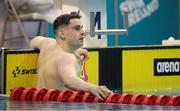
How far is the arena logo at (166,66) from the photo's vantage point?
17.4ft

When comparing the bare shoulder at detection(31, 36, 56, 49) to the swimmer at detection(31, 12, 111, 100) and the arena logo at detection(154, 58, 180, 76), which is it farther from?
the arena logo at detection(154, 58, 180, 76)

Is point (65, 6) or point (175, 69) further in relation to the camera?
point (65, 6)

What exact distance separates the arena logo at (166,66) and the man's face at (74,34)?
1146 millimetres

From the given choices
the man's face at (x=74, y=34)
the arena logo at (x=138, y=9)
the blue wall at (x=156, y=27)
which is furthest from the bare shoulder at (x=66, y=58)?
the arena logo at (x=138, y=9)

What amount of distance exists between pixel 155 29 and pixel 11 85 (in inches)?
190

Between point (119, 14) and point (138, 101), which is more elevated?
point (119, 14)

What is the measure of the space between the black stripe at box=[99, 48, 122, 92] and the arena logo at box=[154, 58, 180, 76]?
0.34 m

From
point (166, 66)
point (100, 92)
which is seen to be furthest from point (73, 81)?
point (166, 66)

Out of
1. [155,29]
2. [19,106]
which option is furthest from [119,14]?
[19,106]

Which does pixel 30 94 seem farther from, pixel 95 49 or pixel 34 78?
pixel 95 49

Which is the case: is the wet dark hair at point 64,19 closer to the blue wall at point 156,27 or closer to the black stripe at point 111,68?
the black stripe at point 111,68

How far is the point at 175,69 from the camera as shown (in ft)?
17.6

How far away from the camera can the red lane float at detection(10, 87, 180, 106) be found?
3678 mm

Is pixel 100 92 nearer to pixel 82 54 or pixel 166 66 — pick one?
pixel 82 54
